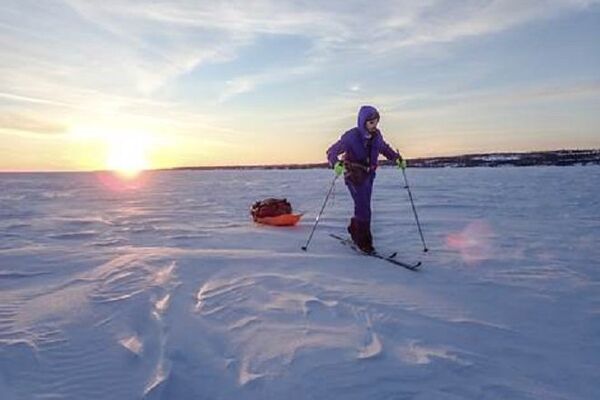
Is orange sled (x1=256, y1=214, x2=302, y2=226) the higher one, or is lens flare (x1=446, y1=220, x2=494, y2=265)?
orange sled (x1=256, y1=214, x2=302, y2=226)

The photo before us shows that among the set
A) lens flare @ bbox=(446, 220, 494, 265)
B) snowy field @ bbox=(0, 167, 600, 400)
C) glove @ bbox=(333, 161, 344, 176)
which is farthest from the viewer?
glove @ bbox=(333, 161, 344, 176)

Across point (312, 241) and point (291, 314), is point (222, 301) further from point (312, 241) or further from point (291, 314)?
point (312, 241)

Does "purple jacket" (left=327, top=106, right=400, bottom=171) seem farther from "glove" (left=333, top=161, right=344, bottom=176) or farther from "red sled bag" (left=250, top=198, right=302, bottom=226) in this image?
"red sled bag" (left=250, top=198, right=302, bottom=226)

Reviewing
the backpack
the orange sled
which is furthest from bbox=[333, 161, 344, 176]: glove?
the backpack

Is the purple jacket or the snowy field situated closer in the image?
the snowy field

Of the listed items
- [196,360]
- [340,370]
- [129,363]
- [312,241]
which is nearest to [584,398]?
[340,370]

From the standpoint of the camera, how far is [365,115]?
702 cm

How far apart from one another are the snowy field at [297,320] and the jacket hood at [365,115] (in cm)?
179

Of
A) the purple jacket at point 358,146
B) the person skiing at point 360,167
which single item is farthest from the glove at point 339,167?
the purple jacket at point 358,146

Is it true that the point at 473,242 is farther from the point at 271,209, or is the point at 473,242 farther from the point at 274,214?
the point at 271,209

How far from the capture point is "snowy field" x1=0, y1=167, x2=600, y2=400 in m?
3.03

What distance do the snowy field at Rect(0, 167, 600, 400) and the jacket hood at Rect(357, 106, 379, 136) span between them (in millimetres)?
1789

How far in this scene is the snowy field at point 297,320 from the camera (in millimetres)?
3025

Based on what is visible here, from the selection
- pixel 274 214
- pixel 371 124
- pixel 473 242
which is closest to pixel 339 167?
pixel 371 124
